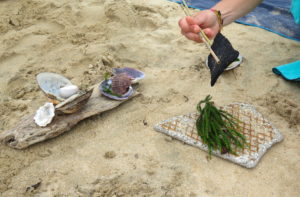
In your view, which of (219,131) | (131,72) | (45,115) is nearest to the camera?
(219,131)

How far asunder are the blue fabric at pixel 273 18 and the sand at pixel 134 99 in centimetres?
20

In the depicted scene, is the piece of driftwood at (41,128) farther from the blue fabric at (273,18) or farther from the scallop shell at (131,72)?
the blue fabric at (273,18)

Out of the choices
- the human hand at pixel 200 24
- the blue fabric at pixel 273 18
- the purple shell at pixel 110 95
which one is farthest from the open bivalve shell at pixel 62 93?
the blue fabric at pixel 273 18

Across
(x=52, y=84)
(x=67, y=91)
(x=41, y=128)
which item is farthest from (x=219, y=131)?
(x=52, y=84)

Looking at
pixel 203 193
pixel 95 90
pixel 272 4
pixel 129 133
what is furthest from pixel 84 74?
pixel 272 4

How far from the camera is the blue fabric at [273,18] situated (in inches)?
147

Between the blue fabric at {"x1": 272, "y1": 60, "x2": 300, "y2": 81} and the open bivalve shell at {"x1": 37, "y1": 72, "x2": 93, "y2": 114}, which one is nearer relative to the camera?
the open bivalve shell at {"x1": 37, "y1": 72, "x2": 93, "y2": 114}

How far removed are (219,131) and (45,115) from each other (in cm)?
141

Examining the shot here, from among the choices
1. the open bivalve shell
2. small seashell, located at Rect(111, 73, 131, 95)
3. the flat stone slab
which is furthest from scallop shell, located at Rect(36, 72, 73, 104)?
the flat stone slab

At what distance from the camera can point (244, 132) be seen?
2.18 m

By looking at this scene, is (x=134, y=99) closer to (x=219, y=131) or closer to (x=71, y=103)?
(x=71, y=103)

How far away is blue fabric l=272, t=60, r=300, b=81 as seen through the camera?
2783 mm

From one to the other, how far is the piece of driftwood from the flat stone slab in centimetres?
60

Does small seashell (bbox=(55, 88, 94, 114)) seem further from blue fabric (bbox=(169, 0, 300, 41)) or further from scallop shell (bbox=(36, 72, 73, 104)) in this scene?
blue fabric (bbox=(169, 0, 300, 41))
